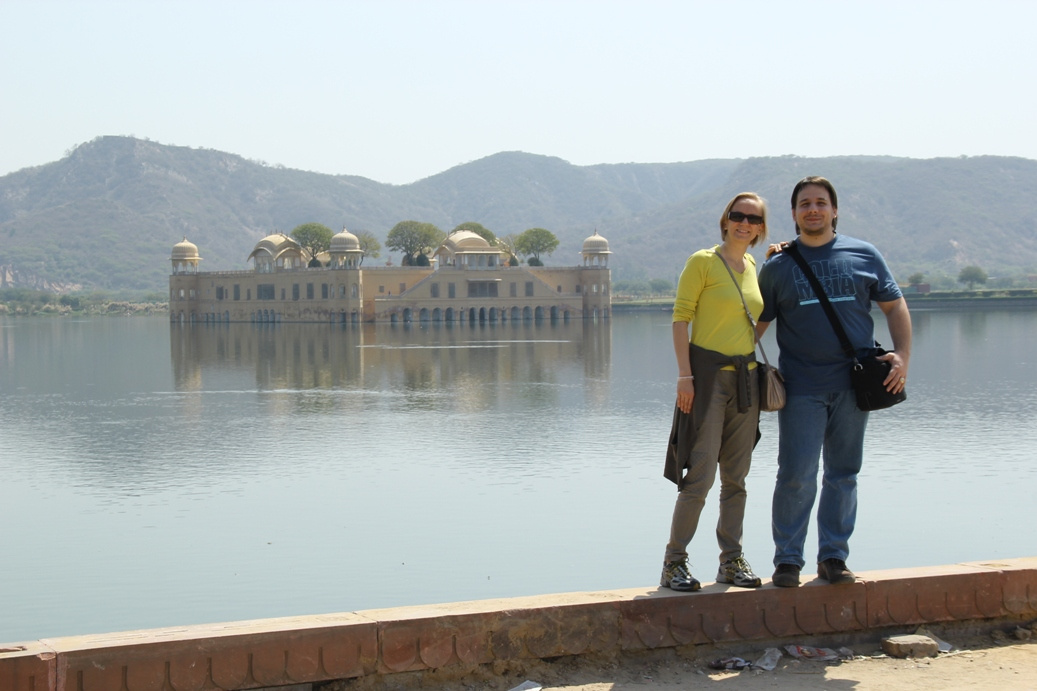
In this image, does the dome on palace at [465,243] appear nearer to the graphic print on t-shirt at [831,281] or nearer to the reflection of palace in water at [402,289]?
the reflection of palace in water at [402,289]

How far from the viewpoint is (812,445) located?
5336 mm

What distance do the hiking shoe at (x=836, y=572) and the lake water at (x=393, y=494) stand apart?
2683 millimetres

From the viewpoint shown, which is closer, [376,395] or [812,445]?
[812,445]

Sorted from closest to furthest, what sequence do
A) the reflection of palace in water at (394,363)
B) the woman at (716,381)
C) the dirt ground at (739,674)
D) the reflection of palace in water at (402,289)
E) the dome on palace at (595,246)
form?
the dirt ground at (739,674) → the woman at (716,381) → the reflection of palace in water at (394,363) → the reflection of palace in water at (402,289) → the dome on palace at (595,246)

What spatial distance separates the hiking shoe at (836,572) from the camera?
17.2 feet

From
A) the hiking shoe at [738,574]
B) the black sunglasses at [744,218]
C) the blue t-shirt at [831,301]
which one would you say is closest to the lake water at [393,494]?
the hiking shoe at [738,574]

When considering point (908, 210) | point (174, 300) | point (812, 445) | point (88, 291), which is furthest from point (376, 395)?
point (908, 210)

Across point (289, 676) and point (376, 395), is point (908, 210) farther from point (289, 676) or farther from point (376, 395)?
point (289, 676)

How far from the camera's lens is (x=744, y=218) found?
5.38m

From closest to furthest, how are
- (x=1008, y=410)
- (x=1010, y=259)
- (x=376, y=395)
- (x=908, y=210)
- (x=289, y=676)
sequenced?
1. (x=289, y=676)
2. (x=1008, y=410)
3. (x=376, y=395)
4. (x=1010, y=259)
5. (x=908, y=210)

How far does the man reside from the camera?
17.5 feet

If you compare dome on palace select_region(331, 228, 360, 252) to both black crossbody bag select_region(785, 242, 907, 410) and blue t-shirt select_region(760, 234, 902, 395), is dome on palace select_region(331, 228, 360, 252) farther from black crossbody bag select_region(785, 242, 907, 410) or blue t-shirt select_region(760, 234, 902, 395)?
black crossbody bag select_region(785, 242, 907, 410)

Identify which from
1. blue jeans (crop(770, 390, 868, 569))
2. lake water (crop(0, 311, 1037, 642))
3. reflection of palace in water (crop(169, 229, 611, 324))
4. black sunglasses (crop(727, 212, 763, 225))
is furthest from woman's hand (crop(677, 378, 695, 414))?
reflection of palace in water (crop(169, 229, 611, 324))

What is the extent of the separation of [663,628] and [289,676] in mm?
1486
